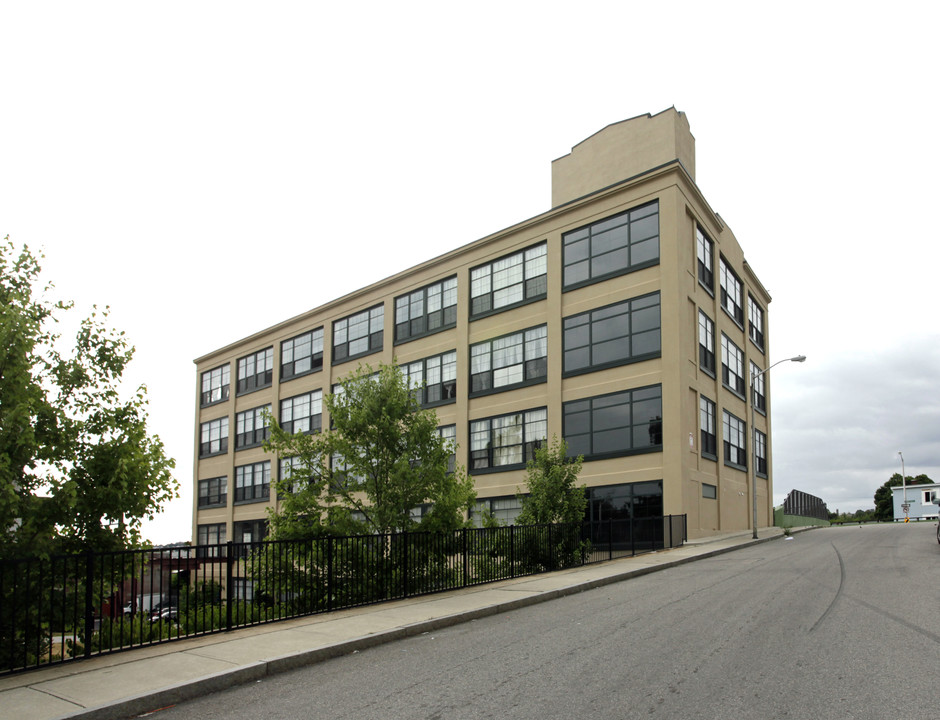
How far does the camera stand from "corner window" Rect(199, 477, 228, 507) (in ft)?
175

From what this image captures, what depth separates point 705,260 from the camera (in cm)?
3366

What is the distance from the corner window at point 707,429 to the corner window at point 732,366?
247cm

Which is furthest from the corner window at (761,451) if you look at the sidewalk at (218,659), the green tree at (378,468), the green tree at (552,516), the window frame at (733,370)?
the sidewalk at (218,659)

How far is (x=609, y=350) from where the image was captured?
31312 millimetres

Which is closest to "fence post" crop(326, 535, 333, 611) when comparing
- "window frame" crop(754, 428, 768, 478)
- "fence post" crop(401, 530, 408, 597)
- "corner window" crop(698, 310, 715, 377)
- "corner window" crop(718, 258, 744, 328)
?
"fence post" crop(401, 530, 408, 597)

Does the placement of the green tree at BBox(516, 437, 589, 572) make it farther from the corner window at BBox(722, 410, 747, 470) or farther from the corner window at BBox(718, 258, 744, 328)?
the corner window at BBox(718, 258, 744, 328)

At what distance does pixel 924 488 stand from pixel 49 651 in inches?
3764

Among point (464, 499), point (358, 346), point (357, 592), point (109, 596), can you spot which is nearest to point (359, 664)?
point (109, 596)

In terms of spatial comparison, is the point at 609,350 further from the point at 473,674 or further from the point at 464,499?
the point at 473,674

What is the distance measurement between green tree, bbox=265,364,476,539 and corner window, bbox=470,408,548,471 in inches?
645

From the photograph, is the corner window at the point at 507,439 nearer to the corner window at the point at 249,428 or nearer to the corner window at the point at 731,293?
the corner window at the point at 731,293

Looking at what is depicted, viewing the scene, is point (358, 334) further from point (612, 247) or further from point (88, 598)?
point (88, 598)

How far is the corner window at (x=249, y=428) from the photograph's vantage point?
50.7m

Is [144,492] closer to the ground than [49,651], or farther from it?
farther from it
